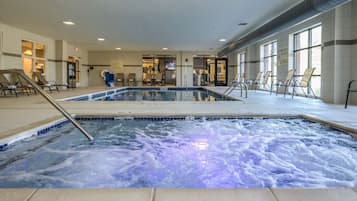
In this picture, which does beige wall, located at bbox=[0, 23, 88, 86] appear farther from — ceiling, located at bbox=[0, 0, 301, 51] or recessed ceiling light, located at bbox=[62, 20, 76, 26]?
recessed ceiling light, located at bbox=[62, 20, 76, 26]

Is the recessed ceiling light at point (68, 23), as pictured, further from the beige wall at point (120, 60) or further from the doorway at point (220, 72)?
the doorway at point (220, 72)

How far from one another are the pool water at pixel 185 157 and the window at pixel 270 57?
7833 mm

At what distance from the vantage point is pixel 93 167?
262 cm

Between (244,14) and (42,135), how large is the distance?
19.9 ft

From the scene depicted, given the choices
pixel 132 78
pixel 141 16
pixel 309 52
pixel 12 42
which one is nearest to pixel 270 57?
pixel 309 52

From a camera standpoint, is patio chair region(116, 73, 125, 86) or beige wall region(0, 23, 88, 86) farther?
patio chair region(116, 73, 125, 86)

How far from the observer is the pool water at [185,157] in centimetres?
231

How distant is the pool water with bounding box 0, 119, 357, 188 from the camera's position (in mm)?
2312

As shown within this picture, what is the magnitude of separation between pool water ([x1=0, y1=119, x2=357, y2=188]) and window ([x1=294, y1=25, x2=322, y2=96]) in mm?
5013

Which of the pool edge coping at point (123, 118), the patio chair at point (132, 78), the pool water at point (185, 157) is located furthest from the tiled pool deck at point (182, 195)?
the patio chair at point (132, 78)

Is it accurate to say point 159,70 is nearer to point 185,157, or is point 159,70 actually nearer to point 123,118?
point 123,118

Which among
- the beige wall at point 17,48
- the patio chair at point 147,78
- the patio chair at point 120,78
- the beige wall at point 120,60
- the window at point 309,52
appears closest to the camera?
the window at point 309,52

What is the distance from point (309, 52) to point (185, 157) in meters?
7.66

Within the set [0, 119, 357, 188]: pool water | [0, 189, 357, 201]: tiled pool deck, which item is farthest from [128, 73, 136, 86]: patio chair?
[0, 189, 357, 201]: tiled pool deck
